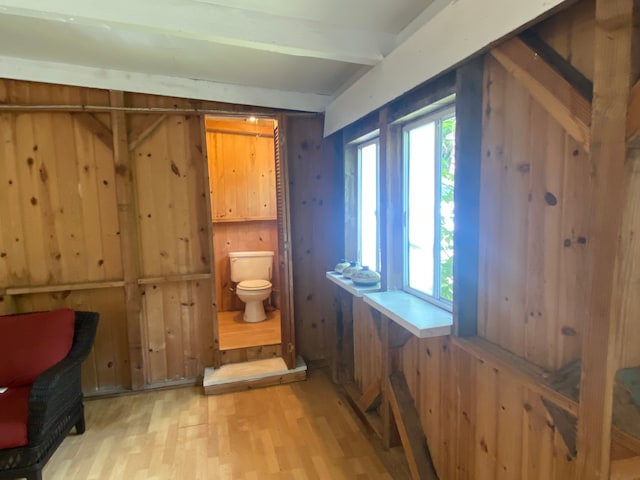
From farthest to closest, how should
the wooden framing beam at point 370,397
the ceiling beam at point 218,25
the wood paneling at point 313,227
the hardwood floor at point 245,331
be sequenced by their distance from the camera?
1. the hardwood floor at point 245,331
2. the wood paneling at point 313,227
3. the wooden framing beam at point 370,397
4. the ceiling beam at point 218,25

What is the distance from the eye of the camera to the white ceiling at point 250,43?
1578 mm

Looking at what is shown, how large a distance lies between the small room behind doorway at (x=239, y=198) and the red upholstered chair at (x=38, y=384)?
6.20 feet

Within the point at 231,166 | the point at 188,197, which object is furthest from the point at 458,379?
the point at 231,166

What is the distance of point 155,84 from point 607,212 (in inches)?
117

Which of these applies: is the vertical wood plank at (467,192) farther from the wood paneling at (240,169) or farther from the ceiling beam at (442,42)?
the wood paneling at (240,169)

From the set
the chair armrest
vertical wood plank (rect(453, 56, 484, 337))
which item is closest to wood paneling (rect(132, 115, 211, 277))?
the chair armrest

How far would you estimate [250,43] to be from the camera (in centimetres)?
188

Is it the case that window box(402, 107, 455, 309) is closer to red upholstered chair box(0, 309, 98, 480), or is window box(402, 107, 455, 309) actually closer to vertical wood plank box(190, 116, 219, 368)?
vertical wood plank box(190, 116, 219, 368)

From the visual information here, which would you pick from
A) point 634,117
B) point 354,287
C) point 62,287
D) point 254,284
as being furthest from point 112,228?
point 634,117

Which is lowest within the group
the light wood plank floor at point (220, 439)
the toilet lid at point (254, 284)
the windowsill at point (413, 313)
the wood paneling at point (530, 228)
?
the light wood plank floor at point (220, 439)

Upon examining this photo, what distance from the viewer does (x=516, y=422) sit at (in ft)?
4.45

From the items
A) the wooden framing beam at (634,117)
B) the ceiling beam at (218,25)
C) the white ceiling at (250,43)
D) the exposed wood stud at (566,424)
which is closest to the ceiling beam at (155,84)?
the white ceiling at (250,43)

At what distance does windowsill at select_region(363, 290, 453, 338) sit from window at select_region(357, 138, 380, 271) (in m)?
0.59

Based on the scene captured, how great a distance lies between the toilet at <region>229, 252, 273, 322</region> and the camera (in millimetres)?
4215
